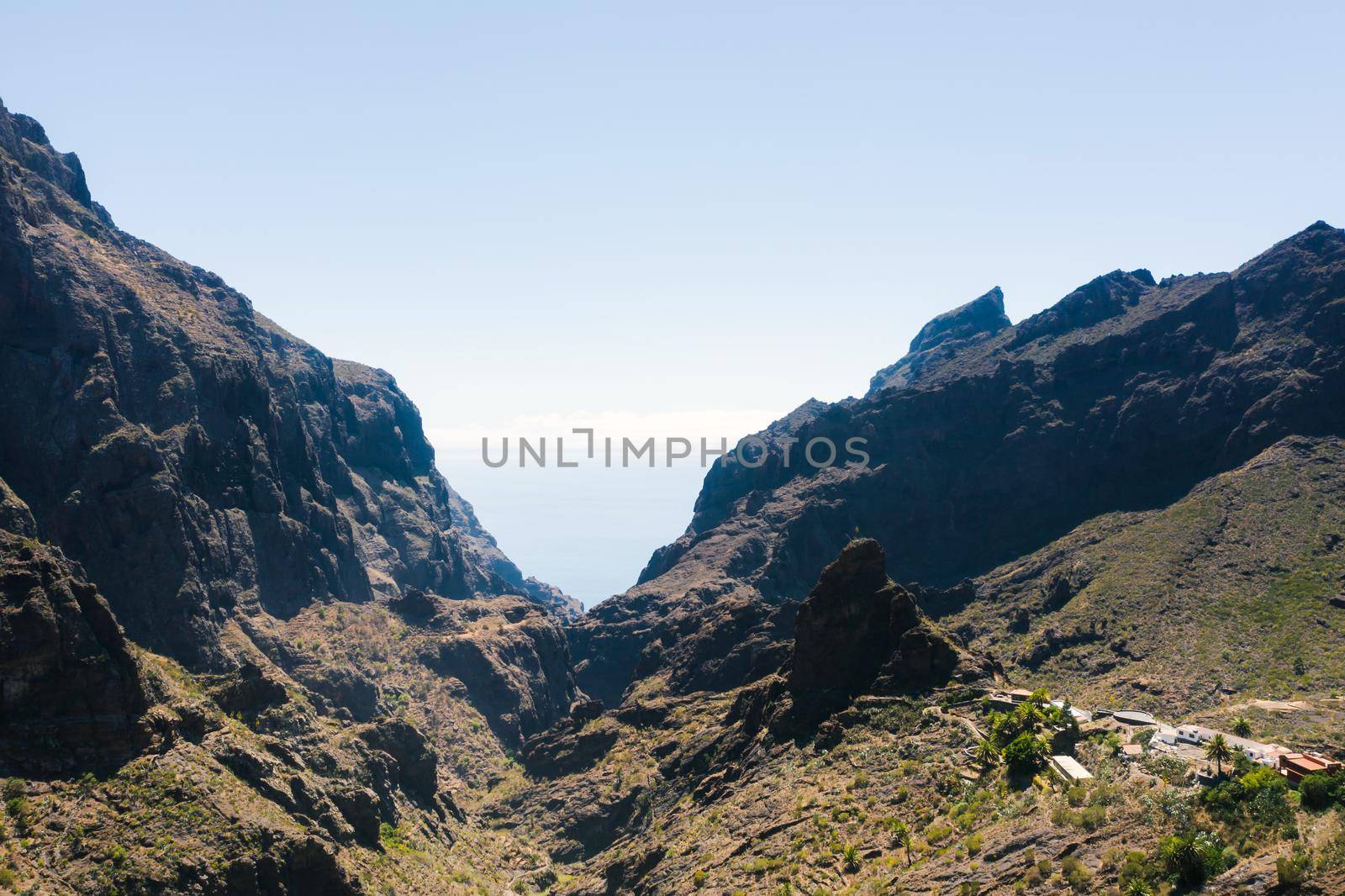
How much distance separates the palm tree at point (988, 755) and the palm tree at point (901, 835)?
6.92 meters

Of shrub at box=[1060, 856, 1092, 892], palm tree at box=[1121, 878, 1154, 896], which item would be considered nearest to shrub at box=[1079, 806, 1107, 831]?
shrub at box=[1060, 856, 1092, 892]

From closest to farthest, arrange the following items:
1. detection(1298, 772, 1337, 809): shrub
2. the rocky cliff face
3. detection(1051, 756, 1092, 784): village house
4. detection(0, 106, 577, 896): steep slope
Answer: detection(1298, 772, 1337, 809): shrub < detection(1051, 756, 1092, 784): village house < detection(0, 106, 577, 896): steep slope < the rocky cliff face

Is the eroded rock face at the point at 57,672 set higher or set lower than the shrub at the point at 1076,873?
higher

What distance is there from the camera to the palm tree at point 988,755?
2308 inches

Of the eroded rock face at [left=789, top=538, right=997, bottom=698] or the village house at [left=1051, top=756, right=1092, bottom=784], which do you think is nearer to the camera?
the village house at [left=1051, top=756, right=1092, bottom=784]

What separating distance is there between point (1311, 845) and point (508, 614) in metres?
152

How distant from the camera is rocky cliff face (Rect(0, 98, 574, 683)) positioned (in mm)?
109250

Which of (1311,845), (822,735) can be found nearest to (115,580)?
(822,735)

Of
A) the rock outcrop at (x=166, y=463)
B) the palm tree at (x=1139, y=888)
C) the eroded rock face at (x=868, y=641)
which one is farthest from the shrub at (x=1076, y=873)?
the rock outcrop at (x=166, y=463)

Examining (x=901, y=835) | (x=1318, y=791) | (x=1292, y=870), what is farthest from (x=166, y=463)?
(x=1292, y=870)

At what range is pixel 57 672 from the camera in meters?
59.8

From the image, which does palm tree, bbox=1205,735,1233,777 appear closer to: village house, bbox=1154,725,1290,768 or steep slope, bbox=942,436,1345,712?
village house, bbox=1154,725,1290,768

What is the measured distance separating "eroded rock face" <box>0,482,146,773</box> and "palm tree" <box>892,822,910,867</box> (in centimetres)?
5025

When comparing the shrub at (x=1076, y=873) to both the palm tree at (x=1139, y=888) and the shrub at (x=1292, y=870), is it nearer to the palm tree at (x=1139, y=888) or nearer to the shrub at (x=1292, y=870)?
the palm tree at (x=1139, y=888)
